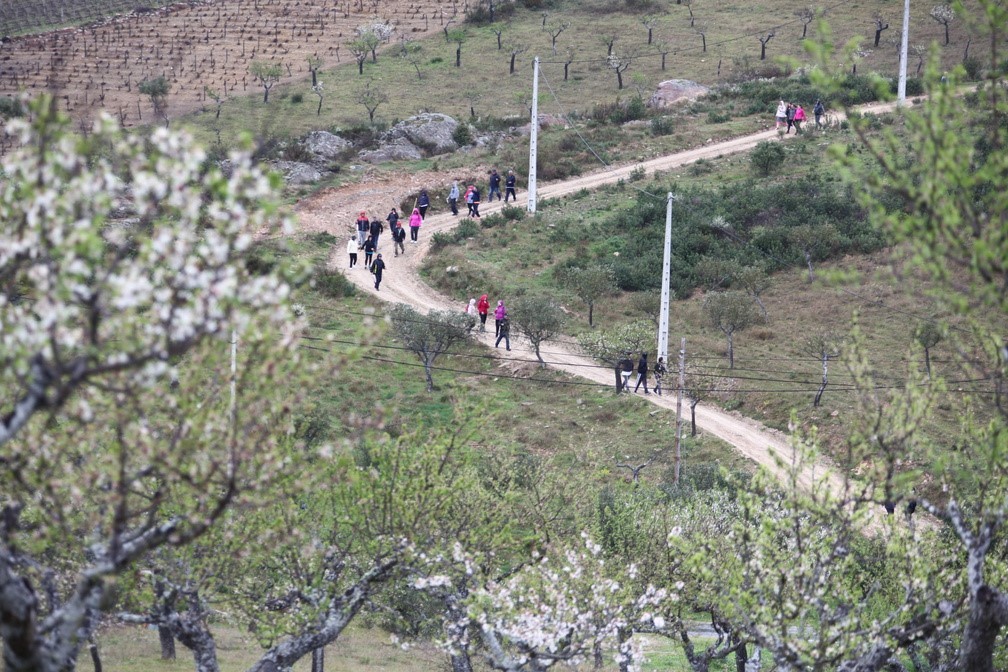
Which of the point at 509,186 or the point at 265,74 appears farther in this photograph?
the point at 265,74

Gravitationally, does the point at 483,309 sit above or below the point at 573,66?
below

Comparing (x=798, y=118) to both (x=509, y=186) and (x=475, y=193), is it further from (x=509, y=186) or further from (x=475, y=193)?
(x=475, y=193)

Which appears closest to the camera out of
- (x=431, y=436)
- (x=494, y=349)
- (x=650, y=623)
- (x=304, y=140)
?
(x=431, y=436)

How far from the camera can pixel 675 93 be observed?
7962 cm

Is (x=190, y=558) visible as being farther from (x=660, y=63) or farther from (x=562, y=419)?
(x=660, y=63)

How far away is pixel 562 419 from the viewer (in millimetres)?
40031

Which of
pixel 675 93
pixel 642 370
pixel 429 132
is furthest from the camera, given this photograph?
pixel 675 93

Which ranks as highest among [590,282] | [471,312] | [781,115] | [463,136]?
[781,115]

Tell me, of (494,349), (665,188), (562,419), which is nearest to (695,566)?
(562,419)

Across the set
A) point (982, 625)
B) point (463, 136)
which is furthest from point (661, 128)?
point (982, 625)

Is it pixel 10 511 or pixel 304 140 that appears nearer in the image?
pixel 10 511

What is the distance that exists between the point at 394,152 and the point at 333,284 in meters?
20.1

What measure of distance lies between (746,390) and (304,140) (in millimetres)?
36160

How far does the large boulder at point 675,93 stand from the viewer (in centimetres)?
7819
